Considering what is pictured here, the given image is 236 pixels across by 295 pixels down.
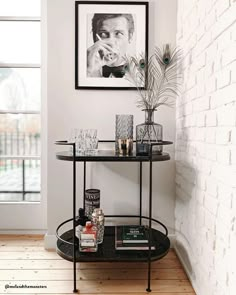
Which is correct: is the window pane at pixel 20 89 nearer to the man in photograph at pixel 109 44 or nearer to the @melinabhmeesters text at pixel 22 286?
the man in photograph at pixel 109 44

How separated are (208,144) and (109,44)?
0.98 m

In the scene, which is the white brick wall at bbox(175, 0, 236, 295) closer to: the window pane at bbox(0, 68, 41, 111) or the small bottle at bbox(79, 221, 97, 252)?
the small bottle at bbox(79, 221, 97, 252)

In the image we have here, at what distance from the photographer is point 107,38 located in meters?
1.78

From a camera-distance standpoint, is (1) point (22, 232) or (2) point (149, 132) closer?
(2) point (149, 132)

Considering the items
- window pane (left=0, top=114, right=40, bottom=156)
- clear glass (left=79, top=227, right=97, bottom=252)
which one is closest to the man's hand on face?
window pane (left=0, top=114, right=40, bottom=156)

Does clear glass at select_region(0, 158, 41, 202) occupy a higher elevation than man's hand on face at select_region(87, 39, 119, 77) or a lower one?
lower

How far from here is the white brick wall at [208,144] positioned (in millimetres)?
994

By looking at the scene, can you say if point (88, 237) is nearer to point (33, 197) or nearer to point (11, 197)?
point (33, 197)

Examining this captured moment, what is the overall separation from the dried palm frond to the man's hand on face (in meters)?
0.11

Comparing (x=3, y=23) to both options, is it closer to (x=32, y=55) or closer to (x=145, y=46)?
(x=32, y=55)

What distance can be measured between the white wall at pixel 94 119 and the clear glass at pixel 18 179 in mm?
337

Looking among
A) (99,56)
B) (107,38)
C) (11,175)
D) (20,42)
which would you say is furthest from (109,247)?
Result: (20,42)

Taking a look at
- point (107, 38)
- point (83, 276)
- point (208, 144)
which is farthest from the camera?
point (107, 38)

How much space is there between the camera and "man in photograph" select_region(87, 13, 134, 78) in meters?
1.78
